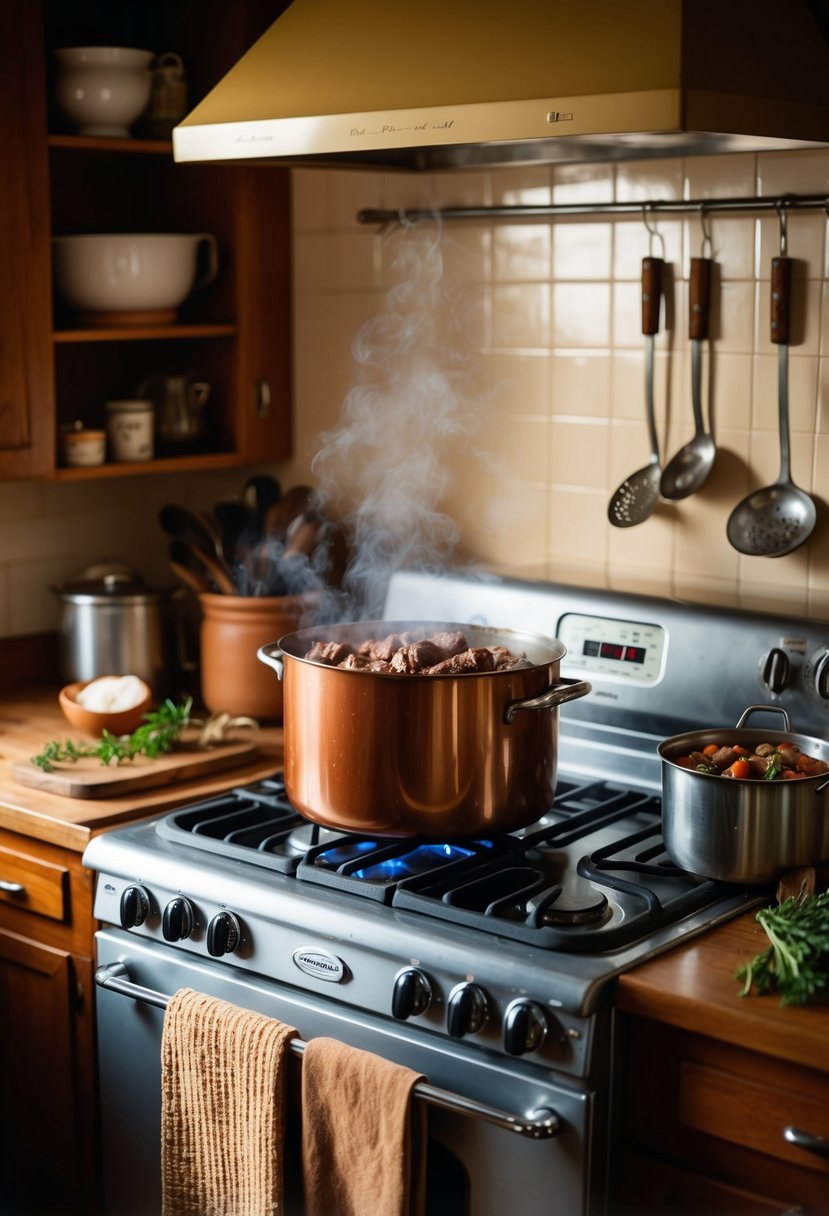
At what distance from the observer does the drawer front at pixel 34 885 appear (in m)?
1.91

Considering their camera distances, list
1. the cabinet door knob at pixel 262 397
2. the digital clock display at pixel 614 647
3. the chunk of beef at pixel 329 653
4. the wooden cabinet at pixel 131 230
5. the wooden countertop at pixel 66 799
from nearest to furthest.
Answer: the chunk of beef at pixel 329 653 < the wooden countertop at pixel 66 799 < the digital clock display at pixel 614 647 < the wooden cabinet at pixel 131 230 < the cabinet door knob at pixel 262 397

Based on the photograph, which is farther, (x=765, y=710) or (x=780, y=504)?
(x=780, y=504)

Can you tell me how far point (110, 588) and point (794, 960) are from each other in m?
1.46

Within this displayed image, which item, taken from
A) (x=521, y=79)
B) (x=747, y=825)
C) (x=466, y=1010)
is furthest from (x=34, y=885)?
(x=521, y=79)

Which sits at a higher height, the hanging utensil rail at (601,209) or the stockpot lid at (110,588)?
the hanging utensil rail at (601,209)

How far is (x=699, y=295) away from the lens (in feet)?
6.70

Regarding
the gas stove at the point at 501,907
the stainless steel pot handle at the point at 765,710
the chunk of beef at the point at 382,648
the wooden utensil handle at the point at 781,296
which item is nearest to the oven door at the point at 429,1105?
the gas stove at the point at 501,907

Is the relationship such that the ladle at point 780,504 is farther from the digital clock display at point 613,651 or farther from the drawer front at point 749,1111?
the drawer front at point 749,1111

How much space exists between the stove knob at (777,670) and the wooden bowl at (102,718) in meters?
0.95

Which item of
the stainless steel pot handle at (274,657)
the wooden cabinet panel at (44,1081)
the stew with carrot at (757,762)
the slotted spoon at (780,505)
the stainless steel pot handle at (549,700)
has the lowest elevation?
the wooden cabinet panel at (44,1081)

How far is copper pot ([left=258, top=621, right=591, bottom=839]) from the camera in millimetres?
1625

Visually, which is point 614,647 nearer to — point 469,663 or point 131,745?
point 469,663

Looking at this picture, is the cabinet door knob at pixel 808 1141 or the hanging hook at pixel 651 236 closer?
the cabinet door knob at pixel 808 1141

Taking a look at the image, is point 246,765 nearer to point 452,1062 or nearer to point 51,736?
point 51,736
